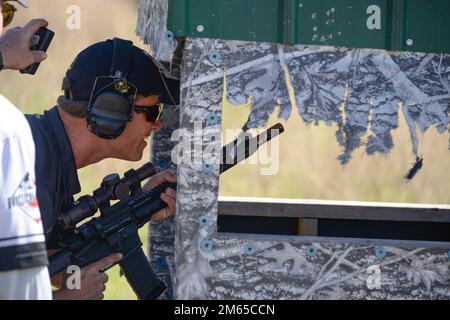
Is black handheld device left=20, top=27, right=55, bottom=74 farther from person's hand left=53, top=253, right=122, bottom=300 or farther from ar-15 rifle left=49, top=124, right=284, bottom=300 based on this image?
person's hand left=53, top=253, right=122, bottom=300

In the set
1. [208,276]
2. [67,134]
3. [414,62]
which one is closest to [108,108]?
[67,134]

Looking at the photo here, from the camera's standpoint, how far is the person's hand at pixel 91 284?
4562mm

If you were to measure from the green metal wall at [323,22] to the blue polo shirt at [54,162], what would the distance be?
802 millimetres

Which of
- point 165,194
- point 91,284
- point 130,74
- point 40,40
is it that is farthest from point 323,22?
point 91,284

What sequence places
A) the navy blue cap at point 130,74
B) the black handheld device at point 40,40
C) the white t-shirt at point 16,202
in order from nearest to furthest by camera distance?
1. the white t-shirt at point 16,202
2. the black handheld device at point 40,40
3. the navy blue cap at point 130,74

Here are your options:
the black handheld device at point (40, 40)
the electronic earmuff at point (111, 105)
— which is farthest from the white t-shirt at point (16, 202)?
the black handheld device at point (40, 40)

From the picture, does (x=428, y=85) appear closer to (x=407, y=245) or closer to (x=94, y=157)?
(x=407, y=245)

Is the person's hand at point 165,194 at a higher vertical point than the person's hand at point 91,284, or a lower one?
higher

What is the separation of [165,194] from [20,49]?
942mm

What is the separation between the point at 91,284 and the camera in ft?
15.2

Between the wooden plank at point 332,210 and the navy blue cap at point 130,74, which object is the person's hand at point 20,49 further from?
the wooden plank at point 332,210

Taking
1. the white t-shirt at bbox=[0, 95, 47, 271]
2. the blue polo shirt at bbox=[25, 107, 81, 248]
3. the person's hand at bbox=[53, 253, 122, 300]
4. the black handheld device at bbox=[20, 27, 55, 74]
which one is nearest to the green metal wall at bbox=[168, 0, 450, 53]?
the black handheld device at bbox=[20, 27, 55, 74]

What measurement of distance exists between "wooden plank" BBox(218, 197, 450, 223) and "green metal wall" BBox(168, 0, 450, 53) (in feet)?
3.04
